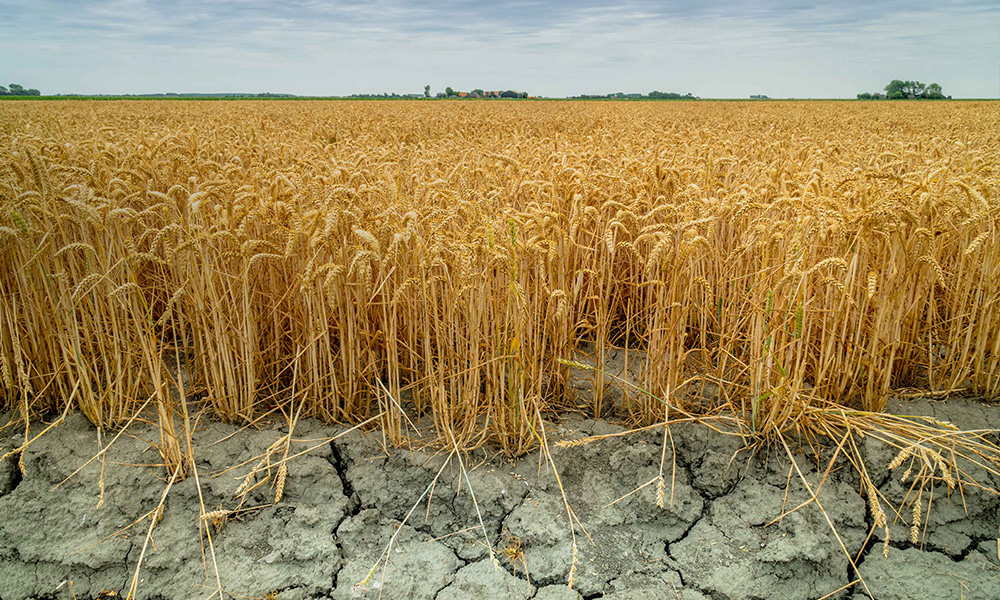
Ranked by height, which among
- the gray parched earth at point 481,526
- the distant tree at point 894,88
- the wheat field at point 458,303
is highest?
the distant tree at point 894,88

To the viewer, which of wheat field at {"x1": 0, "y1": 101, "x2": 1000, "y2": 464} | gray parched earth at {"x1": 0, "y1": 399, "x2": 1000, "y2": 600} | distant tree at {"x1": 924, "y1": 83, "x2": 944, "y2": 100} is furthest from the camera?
distant tree at {"x1": 924, "y1": 83, "x2": 944, "y2": 100}

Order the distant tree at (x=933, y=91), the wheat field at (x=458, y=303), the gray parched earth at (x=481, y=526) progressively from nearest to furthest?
the gray parched earth at (x=481, y=526) → the wheat field at (x=458, y=303) → the distant tree at (x=933, y=91)

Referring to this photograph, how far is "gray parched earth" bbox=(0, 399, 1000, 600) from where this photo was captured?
190 cm

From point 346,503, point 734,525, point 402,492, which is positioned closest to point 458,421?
point 402,492

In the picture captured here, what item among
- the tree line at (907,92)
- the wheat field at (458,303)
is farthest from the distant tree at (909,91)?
the wheat field at (458,303)

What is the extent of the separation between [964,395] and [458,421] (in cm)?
242

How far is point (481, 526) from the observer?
82.4 inches

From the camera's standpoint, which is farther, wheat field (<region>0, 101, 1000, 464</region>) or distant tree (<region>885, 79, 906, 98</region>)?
distant tree (<region>885, 79, 906, 98</region>)

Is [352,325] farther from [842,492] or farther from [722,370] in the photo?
[842,492]

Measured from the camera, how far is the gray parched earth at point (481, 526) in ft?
6.23

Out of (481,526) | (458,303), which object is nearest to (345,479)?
(481,526)

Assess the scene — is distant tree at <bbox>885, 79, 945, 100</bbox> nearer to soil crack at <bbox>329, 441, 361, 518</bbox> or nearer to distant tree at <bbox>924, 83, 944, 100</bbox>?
distant tree at <bbox>924, 83, 944, 100</bbox>

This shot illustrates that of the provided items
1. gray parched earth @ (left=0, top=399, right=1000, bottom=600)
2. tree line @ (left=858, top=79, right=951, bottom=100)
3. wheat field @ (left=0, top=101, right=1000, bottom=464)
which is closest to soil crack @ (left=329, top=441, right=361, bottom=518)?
gray parched earth @ (left=0, top=399, right=1000, bottom=600)

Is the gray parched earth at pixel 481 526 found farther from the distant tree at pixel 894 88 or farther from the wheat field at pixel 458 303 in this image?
the distant tree at pixel 894 88
